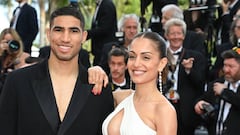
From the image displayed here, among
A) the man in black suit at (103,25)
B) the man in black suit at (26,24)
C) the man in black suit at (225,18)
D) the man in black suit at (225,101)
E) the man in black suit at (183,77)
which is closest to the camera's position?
the man in black suit at (225,101)

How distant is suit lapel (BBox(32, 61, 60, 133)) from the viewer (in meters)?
3.29

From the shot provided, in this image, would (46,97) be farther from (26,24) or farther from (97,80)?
(26,24)

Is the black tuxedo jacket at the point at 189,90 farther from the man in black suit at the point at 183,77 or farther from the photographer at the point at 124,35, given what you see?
the photographer at the point at 124,35

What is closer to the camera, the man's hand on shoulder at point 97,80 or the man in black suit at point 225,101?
the man's hand on shoulder at point 97,80

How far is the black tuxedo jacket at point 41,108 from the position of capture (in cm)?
329

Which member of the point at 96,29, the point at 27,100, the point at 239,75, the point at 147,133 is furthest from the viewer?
the point at 96,29

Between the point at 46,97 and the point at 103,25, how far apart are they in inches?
186

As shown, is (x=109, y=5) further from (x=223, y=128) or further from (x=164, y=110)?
(x=164, y=110)

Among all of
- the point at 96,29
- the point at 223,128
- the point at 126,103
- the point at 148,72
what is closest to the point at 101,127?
the point at 126,103

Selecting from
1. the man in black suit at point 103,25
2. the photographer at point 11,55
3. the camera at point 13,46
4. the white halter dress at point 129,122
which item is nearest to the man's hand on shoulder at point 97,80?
the white halter dress at point 129,122

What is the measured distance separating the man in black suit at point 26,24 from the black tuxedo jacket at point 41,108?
5.30 meters

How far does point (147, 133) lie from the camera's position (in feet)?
10.3

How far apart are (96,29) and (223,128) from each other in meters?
2.74

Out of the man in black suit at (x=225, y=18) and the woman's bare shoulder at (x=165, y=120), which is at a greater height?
the man in black suit at (x=225, y=18)
